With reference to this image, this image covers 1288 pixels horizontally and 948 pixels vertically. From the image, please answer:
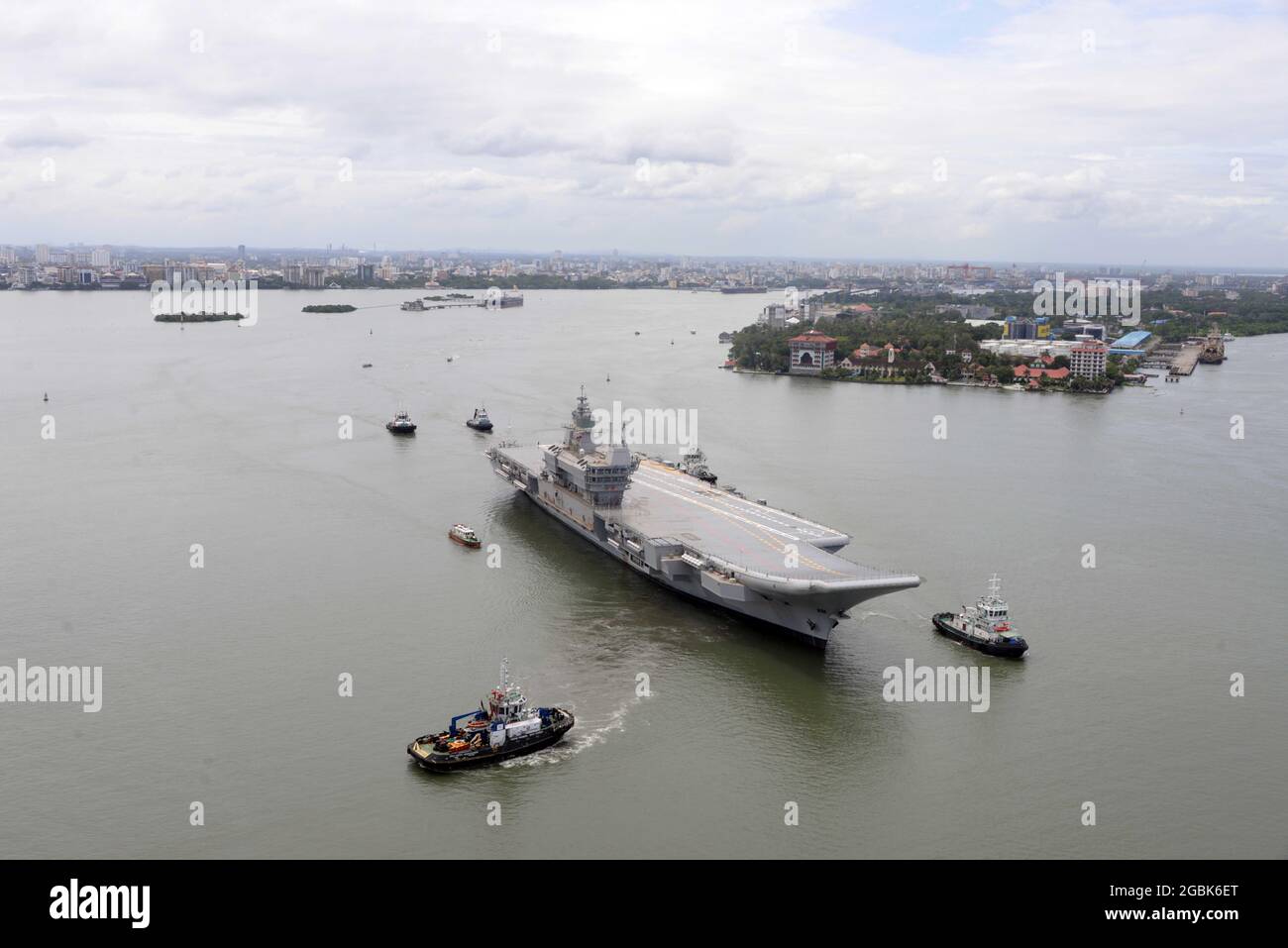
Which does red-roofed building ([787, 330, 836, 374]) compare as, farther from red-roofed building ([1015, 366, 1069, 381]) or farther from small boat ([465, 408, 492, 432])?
small boat ([465, 408, 492, 432])

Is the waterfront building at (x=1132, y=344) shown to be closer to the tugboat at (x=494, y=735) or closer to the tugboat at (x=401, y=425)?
the tugboat at (x=401, y=425)

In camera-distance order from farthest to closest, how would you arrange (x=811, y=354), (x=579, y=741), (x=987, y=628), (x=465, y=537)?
1. (x=811, y=354)
2. (x=465, y=537)
3. (x=987, y=628)
4. (x=579, y=741)

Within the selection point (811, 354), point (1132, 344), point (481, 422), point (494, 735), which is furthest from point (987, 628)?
point (1132, 344)

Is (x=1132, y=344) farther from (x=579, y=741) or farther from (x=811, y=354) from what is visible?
(x=579, y=741)

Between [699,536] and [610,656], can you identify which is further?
[699,536]

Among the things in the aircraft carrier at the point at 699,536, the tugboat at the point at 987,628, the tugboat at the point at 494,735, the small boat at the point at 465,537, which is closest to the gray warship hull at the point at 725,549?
the aircraft carrier at the point at 699,536

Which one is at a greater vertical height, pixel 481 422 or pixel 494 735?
pixel 481 422

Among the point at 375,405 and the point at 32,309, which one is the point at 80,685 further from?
the point at 32,309

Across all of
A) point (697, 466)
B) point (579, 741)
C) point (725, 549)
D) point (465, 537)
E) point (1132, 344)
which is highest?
point (1132, 344)
